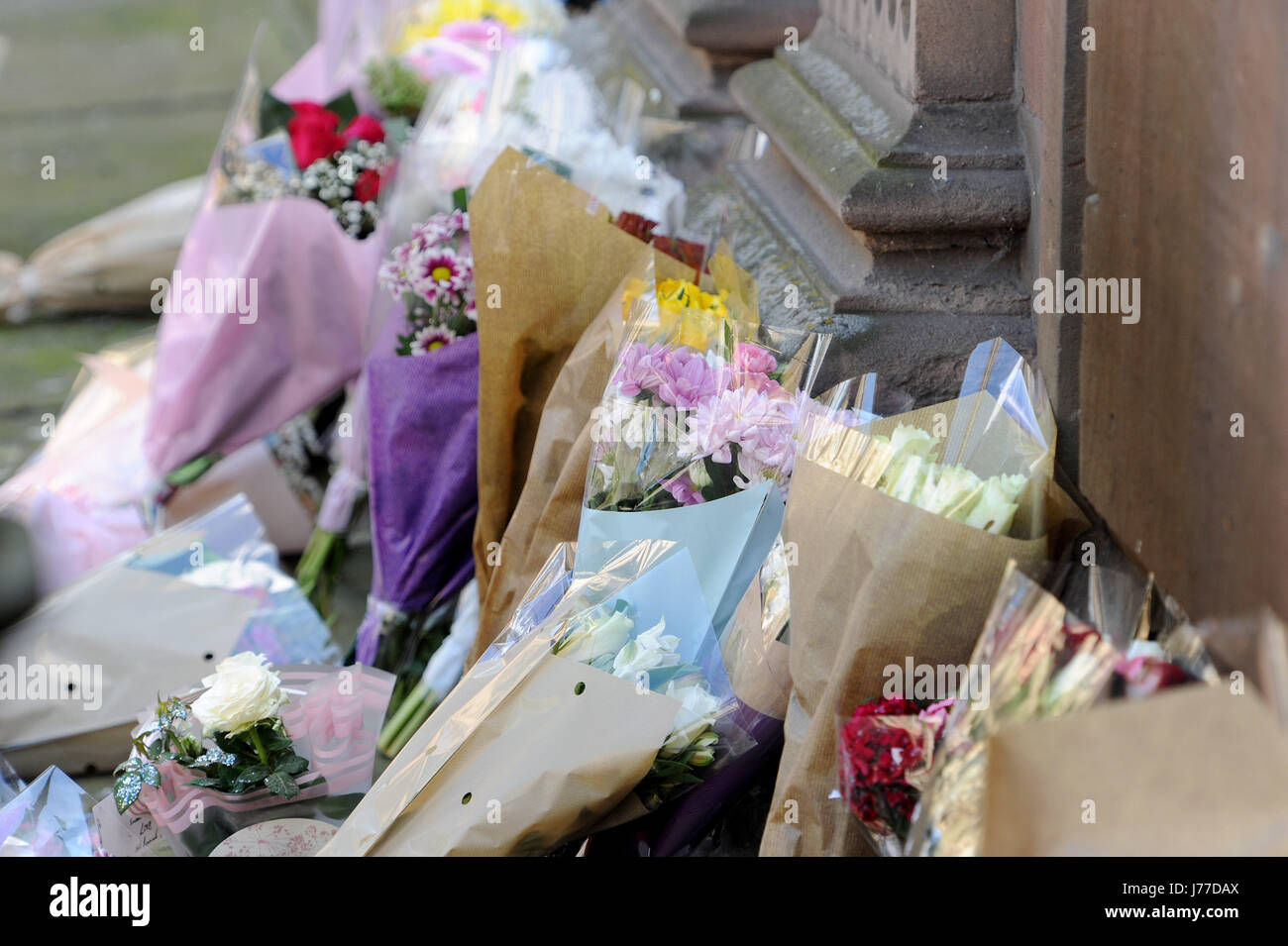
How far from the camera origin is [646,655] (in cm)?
134

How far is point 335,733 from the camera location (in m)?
1.57

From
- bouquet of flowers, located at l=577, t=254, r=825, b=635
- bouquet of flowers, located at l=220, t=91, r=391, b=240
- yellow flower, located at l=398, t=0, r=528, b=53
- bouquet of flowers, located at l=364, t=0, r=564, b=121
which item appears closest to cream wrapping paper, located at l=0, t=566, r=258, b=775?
bouquet of flowers, located at l=577, t=254, r=825, b=635

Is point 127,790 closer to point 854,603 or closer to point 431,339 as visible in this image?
point 854,603

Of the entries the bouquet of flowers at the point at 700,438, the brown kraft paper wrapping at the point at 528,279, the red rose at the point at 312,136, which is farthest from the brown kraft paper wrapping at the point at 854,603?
the red rose at the point at 312,136

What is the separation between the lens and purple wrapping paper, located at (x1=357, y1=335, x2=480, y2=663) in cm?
232

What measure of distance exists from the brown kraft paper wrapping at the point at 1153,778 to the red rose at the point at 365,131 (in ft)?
8.93

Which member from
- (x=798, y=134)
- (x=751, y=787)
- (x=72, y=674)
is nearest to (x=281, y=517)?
(x=72, y=674)

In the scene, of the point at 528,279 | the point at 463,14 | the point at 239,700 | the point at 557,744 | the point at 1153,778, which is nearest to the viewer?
the point at 1153,778

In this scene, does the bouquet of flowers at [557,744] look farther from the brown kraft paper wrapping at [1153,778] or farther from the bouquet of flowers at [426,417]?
the bouquet of flowers at [426,417]

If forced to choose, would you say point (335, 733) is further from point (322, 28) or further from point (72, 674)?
point (322, 28)

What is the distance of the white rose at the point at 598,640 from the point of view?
4.42ft

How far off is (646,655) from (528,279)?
0.79m

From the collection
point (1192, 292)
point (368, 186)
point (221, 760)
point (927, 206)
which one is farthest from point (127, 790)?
point (368, 186)

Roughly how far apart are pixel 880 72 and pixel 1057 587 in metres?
1.15
